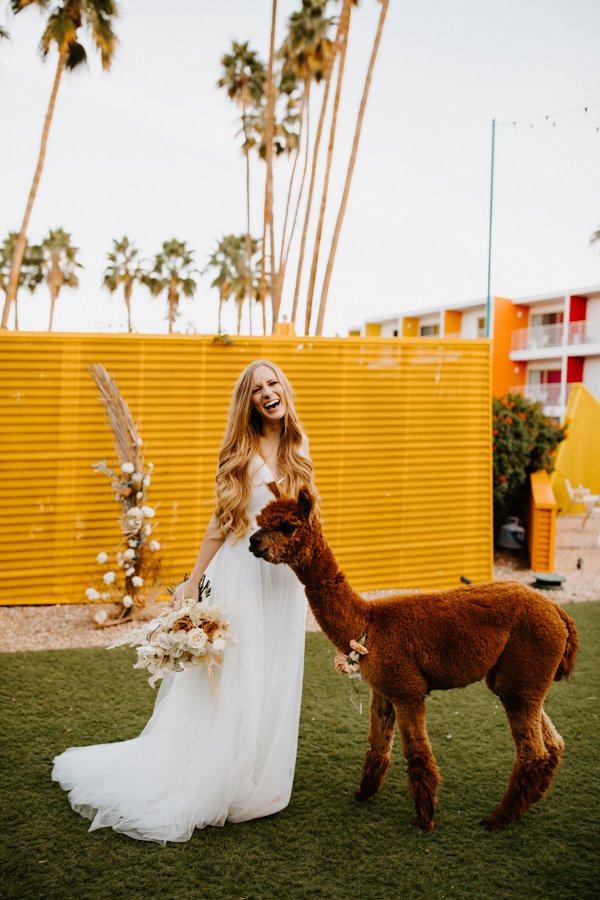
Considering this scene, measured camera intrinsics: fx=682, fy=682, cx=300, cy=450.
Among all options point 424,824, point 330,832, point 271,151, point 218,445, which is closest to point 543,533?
point 218,445

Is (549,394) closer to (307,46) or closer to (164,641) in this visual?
(307,46)

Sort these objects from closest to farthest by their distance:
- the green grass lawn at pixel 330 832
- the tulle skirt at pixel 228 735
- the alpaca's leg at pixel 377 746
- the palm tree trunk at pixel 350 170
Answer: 1. the green grass lawn at pixel 330 832
2. the tulle skirt at pixel 228 735
3. the alpaca's leg at pixel 377 746
4. the palm tree trunk at pixel 350 170

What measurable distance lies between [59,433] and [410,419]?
393cm

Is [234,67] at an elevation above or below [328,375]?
above

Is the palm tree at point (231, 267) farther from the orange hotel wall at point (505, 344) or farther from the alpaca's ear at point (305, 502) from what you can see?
the alpaca's ear at point (305, 502)

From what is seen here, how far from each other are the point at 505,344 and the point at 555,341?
7.79 feet

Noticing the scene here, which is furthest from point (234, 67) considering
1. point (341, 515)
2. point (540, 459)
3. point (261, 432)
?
point (261, 432)

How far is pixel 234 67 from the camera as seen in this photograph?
23.9m

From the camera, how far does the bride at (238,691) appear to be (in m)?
3.21

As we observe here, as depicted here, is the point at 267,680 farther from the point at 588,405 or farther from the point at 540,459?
the point at 588,405

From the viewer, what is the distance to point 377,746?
3.47m

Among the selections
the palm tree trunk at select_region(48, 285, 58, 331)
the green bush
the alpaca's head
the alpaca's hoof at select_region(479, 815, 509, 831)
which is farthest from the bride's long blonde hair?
the palm tree trunk at select_region(48, 285, 58, 331)

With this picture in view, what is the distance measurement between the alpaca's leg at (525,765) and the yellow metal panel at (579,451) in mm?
12360

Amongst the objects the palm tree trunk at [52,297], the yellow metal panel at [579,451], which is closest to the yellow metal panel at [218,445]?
the yellow metal panel at [579,451]
